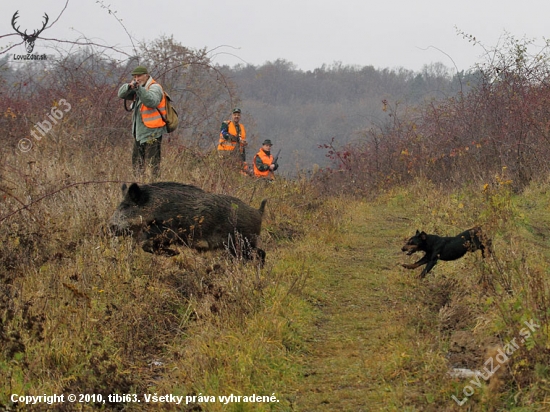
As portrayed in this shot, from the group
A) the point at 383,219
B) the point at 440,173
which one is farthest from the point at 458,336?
the point at 440,173

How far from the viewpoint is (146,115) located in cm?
980

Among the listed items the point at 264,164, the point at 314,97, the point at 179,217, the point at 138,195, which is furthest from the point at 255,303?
the point at 314,97

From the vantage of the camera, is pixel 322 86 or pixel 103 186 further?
pixel 322 86

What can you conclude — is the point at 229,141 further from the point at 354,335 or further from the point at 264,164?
the point at 354,335

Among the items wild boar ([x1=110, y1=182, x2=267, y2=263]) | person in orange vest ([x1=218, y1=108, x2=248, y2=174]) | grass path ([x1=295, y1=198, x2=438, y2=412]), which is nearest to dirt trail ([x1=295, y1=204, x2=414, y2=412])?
grass path ([x1=295, y1=198, x2=438, y2=412])

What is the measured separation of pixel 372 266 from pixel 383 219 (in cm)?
446

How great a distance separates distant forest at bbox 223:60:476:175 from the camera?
78581 millimetres

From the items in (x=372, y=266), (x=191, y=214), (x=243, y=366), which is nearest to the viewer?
(x=243, y=366)

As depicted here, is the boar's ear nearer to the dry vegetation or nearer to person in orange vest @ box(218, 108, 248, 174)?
the dry vegetation

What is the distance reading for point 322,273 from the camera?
7.62 metres

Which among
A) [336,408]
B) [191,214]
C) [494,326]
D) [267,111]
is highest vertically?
[267,111]

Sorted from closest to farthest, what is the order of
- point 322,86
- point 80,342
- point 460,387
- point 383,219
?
point 460,387, point 80,342, point 383,219, point 322,86

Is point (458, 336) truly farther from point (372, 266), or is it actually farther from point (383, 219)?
point (383, 219)

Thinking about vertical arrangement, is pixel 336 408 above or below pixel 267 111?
below
